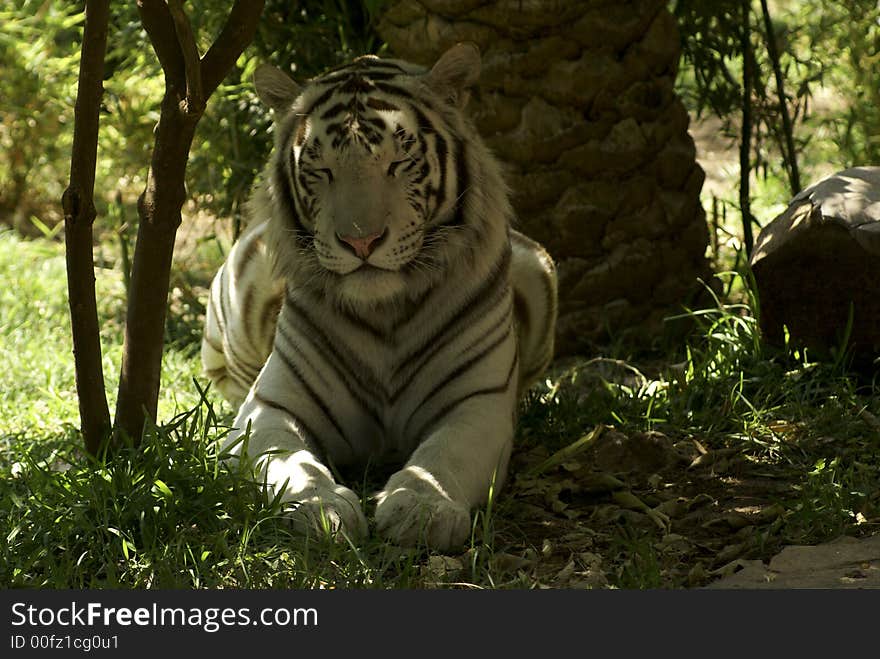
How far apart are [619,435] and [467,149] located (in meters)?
1.05

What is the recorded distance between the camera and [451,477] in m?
3.43

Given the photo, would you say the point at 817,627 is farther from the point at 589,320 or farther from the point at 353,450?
the point at 589,320

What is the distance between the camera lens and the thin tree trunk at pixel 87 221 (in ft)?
11.2

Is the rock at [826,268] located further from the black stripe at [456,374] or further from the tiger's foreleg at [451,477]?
the black stripe at [456,374]

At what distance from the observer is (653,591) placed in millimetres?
2791

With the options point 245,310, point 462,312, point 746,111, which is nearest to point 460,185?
point 462,312

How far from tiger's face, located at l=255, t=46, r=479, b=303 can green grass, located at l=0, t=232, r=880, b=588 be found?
589 mm

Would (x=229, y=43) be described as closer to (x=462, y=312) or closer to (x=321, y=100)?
(x=321, y=100)

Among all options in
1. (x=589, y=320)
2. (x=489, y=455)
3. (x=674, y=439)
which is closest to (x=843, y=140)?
(x=589, y=320)

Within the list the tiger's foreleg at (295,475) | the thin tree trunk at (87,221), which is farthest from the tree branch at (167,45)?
the tiger's foreleg at (295,475)

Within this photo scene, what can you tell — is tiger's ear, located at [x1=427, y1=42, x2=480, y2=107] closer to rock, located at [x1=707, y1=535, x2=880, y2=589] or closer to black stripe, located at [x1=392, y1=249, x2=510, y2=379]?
black stripe, located at [x1=392, y1=249, x2=510, y2=379]

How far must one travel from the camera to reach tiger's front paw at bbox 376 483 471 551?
3.20m

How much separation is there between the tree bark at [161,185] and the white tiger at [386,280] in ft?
1.09

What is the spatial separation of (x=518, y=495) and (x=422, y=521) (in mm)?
633
